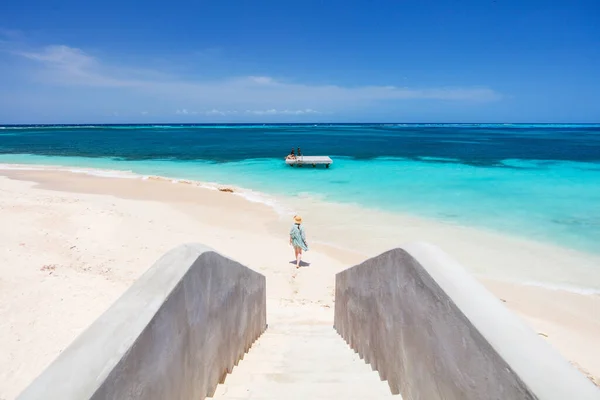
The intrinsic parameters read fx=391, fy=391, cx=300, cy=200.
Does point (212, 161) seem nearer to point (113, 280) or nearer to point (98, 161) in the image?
point (98, 161)

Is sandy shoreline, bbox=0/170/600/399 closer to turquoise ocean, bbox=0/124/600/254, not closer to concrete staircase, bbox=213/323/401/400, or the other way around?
turquoise ocean, bbox=0/124/600/254

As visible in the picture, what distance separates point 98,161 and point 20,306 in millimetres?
33051

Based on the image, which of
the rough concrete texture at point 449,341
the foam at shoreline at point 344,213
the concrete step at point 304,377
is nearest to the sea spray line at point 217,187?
the foam at shoreline at point 344,213

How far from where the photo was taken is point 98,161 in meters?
34.9

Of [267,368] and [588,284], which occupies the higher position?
[267,368]

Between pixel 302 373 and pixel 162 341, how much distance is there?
153cm

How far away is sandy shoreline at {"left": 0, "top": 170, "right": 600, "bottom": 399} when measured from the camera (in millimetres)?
5422

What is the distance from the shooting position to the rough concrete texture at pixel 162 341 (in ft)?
4.64

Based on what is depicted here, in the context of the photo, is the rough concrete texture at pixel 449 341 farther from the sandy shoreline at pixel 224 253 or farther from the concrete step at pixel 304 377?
the sandy shoreline at pixel 224 253

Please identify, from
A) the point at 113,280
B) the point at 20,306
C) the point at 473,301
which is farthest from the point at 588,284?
the point at 20,306

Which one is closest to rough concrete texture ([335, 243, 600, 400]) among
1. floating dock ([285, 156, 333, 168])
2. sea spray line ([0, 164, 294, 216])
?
sea spray line ([0, 164, 294, 216])

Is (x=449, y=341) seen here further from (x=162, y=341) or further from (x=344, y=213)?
(x=344, y=213)

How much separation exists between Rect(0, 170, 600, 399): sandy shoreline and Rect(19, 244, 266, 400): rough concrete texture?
2.66 metres

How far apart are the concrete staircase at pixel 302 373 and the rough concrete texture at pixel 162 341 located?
236 millimetres
